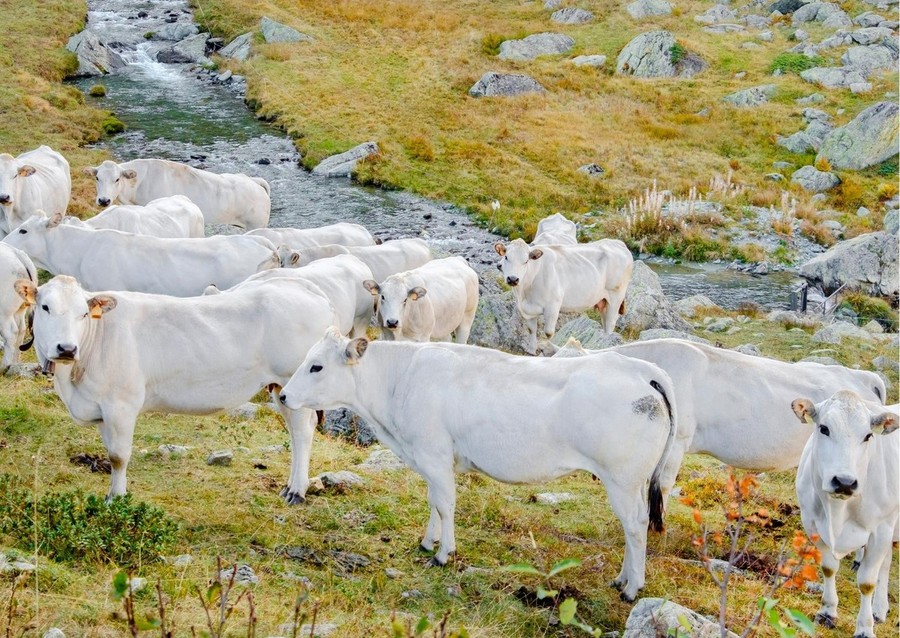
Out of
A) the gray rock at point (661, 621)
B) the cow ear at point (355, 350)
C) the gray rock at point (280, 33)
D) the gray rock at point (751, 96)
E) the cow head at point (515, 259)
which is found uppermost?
the cow ear at point (355, 350)

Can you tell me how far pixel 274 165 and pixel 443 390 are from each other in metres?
25.8

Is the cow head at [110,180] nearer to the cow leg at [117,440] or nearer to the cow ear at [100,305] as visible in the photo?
the cow ear at [100,305]

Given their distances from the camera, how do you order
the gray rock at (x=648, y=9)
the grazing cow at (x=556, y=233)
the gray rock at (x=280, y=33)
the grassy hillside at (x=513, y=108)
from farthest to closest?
1. the gray rock at (x=648, y=9)
2. the gray rock at (x=280, y=33)
3. the grassy hillside at (x=513, y=108)
4. the grazing cow at (x=556, y=233)

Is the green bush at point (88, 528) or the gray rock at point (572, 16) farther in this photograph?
the gray rock at point (572, 16)

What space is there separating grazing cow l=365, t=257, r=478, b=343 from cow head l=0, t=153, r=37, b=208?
7.97m

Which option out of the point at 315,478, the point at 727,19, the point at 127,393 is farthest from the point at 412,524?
the point at 727,19

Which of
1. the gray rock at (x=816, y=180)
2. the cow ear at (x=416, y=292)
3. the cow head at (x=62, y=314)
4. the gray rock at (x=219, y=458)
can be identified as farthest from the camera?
the gray rock at (x=816, y=180)

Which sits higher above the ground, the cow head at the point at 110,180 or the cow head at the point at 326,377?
the cow head at the point at 326,377

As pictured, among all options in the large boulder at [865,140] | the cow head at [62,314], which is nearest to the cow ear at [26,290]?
the cow head at [62,314]

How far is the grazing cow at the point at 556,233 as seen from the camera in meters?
21.9

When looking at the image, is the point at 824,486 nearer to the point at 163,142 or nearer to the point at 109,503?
the point at 109,503

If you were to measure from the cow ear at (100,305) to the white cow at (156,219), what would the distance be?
6334 millimetres

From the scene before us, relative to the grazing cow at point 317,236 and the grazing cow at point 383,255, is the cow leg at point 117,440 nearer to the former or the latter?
the grazing cow at point 383,255

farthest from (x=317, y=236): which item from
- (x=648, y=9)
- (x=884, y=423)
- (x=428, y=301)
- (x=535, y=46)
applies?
(x=648, y=9)
